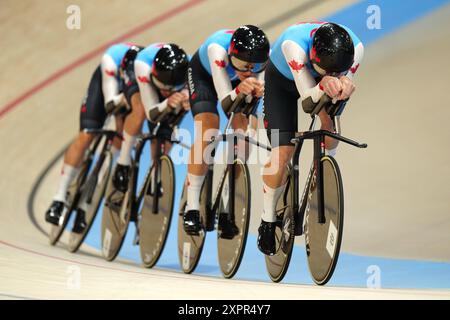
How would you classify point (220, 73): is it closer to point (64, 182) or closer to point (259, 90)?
point (259, 90)

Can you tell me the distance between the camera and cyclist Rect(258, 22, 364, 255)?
398 cm

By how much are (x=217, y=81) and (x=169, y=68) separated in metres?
0.61

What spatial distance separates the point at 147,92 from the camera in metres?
5.54

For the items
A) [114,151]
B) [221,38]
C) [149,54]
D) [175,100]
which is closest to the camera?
[221,38]

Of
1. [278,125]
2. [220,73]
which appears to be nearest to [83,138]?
[220,73]

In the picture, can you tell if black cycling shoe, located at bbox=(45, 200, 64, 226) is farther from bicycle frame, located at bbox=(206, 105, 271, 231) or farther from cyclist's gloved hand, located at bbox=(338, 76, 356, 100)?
cyclist's gloved hand, located at bbox=(338, 76, 356, 100)

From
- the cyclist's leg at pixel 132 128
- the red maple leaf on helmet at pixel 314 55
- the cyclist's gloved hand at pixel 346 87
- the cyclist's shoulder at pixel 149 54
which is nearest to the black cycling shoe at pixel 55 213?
the cyclist's leg at pixel 132 128

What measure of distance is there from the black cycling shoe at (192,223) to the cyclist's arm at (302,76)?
1261 mm

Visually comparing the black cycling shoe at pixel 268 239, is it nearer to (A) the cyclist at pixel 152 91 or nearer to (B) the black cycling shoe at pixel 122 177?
(A) the cyclist at pixel 152 91

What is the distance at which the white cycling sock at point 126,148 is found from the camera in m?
5.82

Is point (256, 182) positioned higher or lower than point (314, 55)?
lower
